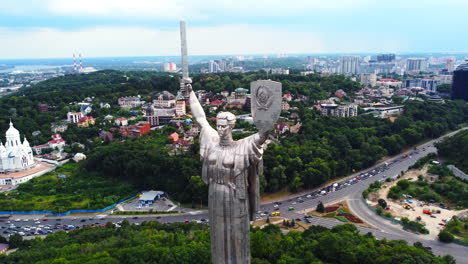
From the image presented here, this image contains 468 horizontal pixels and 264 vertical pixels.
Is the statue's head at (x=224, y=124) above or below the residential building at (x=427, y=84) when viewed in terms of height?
above

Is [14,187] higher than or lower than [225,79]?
lower

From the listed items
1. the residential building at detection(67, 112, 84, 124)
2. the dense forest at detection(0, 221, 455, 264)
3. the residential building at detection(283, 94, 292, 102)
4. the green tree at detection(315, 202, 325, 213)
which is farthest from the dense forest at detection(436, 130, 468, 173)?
the residential building at detection(67, 112, 84, 124)

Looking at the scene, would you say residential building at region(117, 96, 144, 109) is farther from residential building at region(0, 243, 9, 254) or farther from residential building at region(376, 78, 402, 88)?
residential building at region(376, 78, 402, 88)

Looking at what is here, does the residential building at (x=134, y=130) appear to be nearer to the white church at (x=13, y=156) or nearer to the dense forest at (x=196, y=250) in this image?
the white church at (x=13, y=156)

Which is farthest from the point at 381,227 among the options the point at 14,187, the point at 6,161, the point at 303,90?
the point at 303,90

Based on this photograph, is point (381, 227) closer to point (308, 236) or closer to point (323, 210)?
point (323, 210)

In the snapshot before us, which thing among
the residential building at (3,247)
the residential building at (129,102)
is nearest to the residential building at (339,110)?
the residential building at (129,102)
